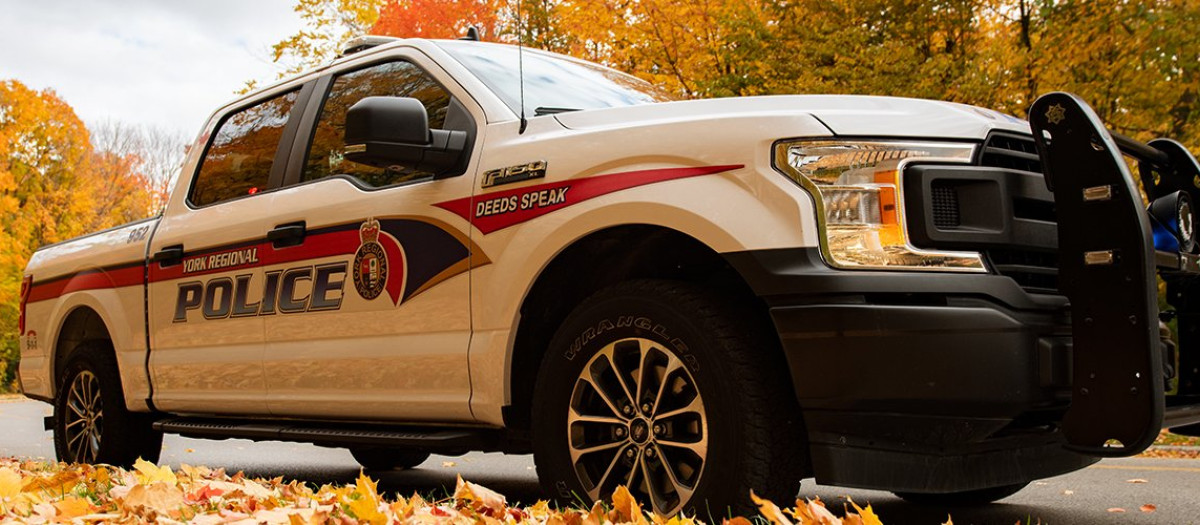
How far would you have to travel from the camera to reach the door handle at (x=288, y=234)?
5191 millimetres

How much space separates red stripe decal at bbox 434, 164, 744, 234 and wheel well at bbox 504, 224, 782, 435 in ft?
0.49

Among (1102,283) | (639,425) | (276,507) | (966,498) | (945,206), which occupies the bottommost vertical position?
(966,498)

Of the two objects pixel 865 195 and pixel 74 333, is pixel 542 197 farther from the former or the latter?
pixel 74 333

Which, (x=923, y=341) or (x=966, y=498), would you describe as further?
(x=966, y=498)

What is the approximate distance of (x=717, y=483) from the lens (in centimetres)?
344

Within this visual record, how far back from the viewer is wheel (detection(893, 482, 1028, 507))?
16.3ft

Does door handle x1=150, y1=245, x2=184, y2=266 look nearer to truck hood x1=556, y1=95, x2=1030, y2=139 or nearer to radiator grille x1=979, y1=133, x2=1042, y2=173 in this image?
truck hood x1=556, y1=95, x2=1030, y2=139

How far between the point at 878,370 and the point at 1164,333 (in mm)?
1077

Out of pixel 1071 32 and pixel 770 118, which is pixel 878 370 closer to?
pixel 770 118

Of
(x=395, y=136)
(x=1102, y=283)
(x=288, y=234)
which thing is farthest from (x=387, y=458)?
(x=1102, y=283)

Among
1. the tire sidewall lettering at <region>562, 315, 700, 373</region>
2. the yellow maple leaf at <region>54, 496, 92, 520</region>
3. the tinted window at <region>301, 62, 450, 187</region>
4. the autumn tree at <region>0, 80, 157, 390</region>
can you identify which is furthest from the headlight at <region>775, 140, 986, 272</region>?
the autumn tree at <region>0, 80, 157, 390</region>

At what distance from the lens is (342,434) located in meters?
4.93

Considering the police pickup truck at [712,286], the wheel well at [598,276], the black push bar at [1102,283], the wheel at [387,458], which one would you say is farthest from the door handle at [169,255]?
the black push bar at [1102,283]

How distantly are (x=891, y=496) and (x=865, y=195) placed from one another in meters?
2.86
